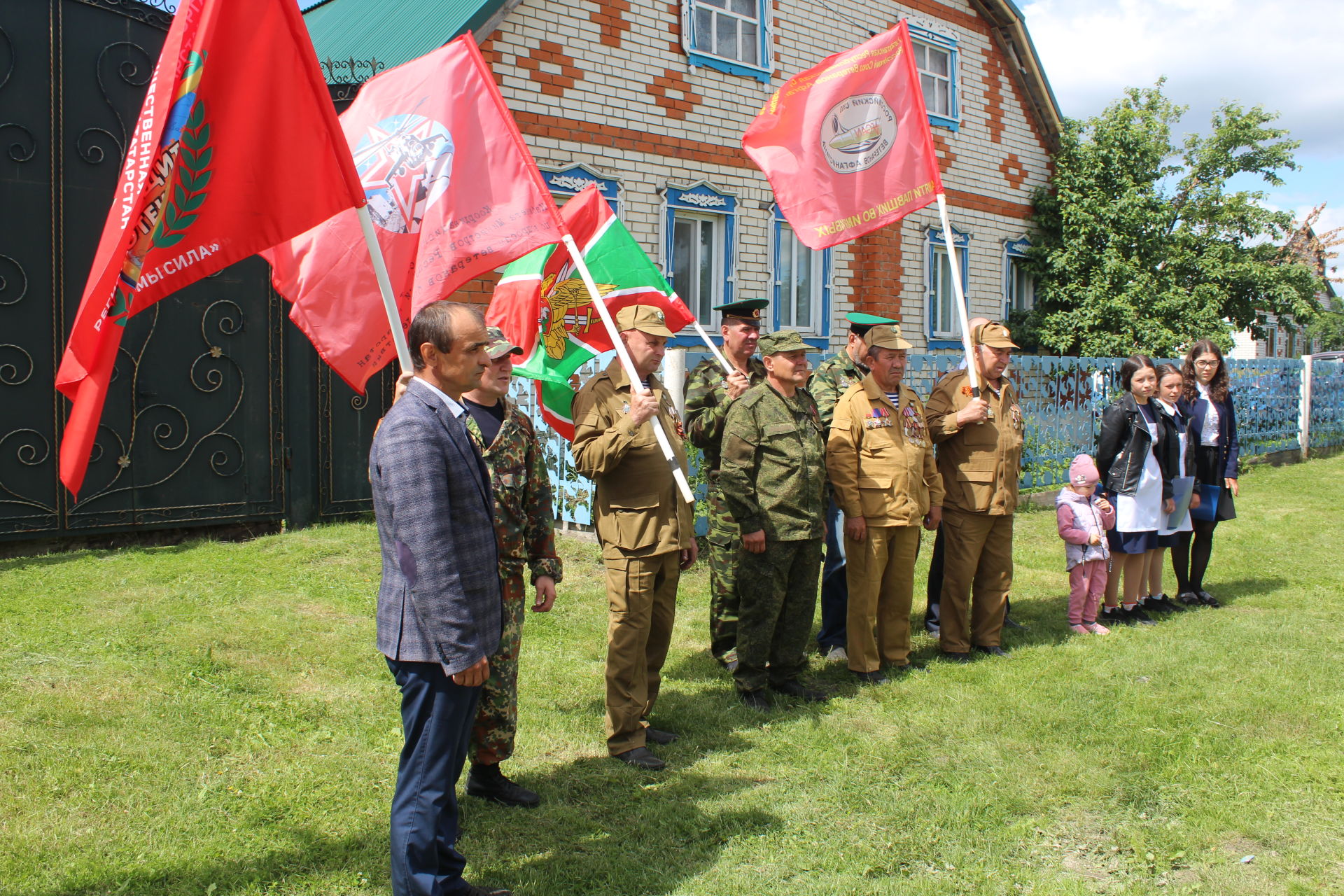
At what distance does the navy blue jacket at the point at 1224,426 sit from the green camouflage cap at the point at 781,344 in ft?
12.8

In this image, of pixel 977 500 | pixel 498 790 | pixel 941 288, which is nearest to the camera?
pixel 498 790

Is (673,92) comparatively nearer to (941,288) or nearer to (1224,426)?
(941,288)

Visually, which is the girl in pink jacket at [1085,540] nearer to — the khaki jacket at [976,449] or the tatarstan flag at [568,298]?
the khaki jacket at [976,449]

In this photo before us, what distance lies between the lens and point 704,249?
1203cm

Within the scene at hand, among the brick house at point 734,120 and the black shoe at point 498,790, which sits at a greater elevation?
the brick house at point 734,120

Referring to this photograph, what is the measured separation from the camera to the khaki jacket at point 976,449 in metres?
6.02

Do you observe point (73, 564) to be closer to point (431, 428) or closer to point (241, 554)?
point (241, 554)

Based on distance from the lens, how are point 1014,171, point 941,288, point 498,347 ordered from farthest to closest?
point 1014,171
point 941,288
point 498,347

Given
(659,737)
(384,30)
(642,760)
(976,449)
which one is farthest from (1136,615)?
(384,30)

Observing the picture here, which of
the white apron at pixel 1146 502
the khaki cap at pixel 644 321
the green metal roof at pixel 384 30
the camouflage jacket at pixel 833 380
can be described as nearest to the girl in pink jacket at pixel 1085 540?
the white apron at pixel 1146 502

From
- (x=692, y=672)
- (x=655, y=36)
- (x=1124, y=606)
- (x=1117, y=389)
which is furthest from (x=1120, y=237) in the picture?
(x=692, y=672)

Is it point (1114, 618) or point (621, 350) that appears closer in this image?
point (621, 350)

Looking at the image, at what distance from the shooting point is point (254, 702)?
4.87m

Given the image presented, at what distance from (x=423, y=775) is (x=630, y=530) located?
1.72m
